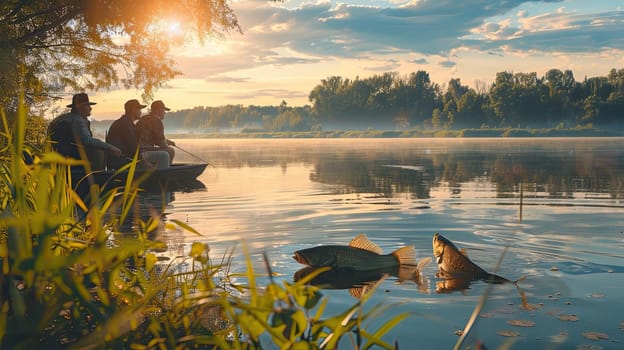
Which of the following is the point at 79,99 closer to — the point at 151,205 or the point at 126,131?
the point at 151,205

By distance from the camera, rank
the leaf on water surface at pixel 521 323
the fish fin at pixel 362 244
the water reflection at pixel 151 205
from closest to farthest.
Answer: the leaf on water surface at pixel 521 323 < the fish fin at pixel 362 244 < the water reflection at pixel 151 205

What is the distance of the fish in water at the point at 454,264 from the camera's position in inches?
275

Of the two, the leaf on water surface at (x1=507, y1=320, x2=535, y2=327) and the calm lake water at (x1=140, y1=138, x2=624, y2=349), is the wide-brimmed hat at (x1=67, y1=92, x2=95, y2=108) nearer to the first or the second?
the calm lake water at (x1=140, y1=138, x2=624, y2=349)

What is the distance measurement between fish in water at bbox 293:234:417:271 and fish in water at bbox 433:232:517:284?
311 mm

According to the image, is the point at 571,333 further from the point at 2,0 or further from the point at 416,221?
the point at 2,0

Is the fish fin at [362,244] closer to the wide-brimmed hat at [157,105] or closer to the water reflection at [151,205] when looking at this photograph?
the water reflection at [151,205]

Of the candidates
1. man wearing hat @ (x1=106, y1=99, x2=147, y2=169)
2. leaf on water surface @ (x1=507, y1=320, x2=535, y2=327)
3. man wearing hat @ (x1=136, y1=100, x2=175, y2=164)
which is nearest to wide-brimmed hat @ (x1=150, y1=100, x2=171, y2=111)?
man wearing hat @ (x1=136, y1=100, x2=175, y2=164)

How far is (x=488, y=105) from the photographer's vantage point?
566 feet

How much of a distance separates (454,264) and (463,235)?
3.46 metres

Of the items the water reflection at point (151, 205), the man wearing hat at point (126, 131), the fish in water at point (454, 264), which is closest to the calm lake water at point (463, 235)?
the fish in water at point (454, 264)

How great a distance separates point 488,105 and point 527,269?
171707mm

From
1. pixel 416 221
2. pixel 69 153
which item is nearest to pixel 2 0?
pixel 69 153

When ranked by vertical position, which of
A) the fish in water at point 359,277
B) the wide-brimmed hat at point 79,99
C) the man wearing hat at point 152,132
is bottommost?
the fish in water at point 359,277

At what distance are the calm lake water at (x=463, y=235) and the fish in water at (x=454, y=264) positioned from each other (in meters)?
0.23
